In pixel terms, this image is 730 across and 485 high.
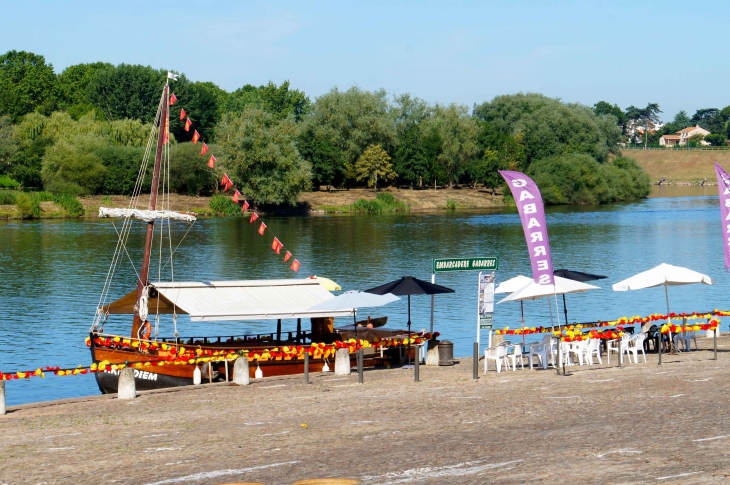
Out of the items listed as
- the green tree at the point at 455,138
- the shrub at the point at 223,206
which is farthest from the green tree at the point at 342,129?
the shrub at the point at 223,206

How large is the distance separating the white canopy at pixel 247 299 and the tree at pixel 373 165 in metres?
89.3

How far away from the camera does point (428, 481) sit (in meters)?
13.6

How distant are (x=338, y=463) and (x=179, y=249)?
60376 mm

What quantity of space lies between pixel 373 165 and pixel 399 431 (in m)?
103

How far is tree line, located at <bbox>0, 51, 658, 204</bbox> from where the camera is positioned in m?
101

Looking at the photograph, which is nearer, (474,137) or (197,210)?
(197,210)

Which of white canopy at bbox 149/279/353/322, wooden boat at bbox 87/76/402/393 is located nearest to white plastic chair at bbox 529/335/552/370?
wooden boat at bbox 87/76/402/393

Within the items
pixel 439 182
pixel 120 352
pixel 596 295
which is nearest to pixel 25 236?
pixel 596 295

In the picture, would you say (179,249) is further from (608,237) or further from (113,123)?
(113,123)

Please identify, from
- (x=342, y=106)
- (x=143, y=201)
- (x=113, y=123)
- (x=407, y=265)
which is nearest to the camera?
(x=407, y=265)

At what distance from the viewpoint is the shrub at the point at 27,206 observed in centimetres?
9375

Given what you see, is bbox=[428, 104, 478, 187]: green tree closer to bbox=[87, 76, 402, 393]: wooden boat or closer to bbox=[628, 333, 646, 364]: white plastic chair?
bbox=[87, 76, 402, 393]: wooden boat

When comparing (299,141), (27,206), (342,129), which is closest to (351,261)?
(27,206)

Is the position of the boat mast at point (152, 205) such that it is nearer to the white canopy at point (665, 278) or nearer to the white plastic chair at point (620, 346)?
the white plastic chair at point (620, 346)
